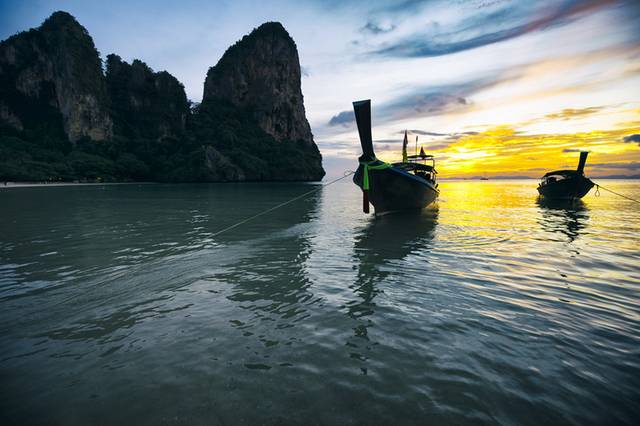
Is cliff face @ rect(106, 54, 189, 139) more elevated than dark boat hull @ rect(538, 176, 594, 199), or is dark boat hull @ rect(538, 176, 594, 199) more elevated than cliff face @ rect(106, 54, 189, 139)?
cliff face @ rect(106, 54, 189, 139)

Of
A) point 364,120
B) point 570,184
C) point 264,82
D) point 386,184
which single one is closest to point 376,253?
point 364,120

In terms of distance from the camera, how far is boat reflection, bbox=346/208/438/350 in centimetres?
627

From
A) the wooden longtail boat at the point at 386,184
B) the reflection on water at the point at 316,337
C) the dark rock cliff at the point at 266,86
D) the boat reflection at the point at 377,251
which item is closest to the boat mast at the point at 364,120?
the wooden longtail boat at the point at 386,184

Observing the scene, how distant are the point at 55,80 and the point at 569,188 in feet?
516

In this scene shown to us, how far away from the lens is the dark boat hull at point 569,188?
32.4 metres

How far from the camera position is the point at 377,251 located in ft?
38.6

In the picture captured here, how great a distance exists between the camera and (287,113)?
560 ft

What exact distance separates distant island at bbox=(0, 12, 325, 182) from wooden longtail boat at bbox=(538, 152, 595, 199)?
102m

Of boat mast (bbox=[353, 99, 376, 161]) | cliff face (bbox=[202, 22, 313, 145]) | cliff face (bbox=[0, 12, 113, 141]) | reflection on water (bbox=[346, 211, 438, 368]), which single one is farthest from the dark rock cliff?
boat mast (bbox=[353, 99, 376, 161])

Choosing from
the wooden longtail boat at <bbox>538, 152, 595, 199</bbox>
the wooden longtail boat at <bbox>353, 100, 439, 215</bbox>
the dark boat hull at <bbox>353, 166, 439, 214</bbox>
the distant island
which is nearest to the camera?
the wooden longtail boat at <bbox>353, 100, 439, 215</bbox>

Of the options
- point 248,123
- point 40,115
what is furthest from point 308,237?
point 248,123

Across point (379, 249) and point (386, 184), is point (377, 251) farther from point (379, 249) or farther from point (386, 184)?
point (386, 184)

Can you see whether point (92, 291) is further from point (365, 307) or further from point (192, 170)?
point (192, 170)

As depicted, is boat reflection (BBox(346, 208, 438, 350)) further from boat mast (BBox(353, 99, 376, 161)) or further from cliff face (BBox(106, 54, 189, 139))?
cliff face (BBox(106, 54, 189, 139))
